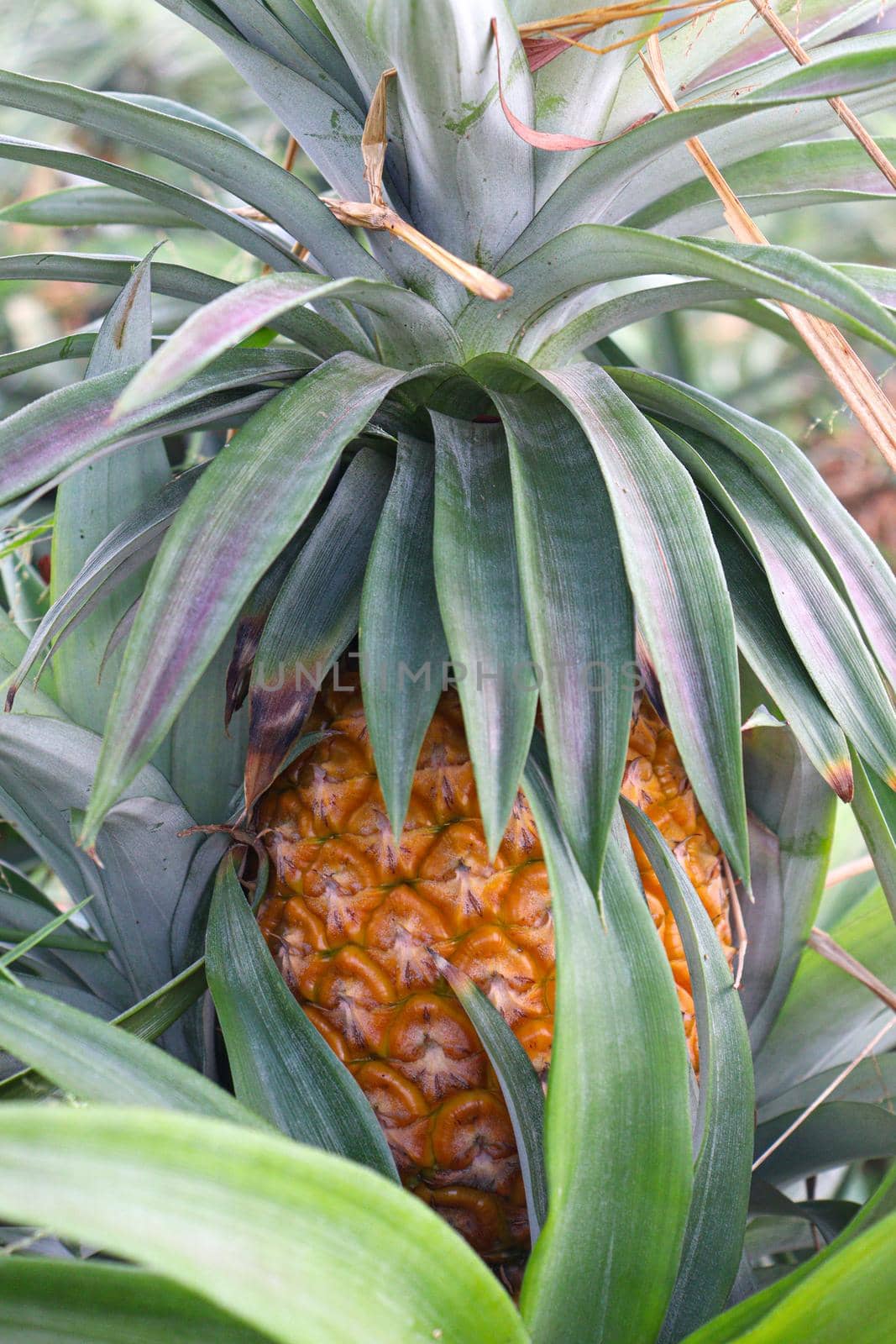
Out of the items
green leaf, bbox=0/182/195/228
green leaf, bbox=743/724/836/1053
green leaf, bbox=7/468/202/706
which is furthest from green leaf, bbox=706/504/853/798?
green leaf, bbox=0/182/195/228

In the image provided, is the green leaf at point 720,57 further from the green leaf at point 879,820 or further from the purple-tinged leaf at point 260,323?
the green leaf at point 879,820

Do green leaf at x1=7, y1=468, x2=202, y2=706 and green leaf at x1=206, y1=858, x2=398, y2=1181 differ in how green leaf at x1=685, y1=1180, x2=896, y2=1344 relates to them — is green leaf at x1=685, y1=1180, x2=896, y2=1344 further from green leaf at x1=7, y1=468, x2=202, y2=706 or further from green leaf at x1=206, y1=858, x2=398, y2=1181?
green leaf at x1=7, y1=468, x2=202, y2=706

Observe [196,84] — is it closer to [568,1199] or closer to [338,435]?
[338,435]

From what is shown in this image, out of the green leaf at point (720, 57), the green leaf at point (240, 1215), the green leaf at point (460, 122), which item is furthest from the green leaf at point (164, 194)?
Answer: the green leaf at point (240, 1215)

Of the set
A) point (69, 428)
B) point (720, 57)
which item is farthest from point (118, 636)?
point (720, 57)

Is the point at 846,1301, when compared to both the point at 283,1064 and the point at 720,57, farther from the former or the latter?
the point at 720,57

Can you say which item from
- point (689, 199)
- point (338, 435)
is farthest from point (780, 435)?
point (338, 435)
